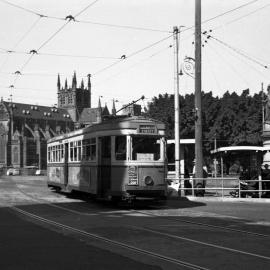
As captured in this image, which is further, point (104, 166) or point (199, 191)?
point (199, 191)

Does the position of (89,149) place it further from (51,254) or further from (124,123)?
(51,254)

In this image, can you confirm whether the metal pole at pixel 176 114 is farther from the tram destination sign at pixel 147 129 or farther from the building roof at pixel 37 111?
the building roof at pixel 37 111

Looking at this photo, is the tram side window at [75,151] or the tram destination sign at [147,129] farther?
the tram side window at [75,151]

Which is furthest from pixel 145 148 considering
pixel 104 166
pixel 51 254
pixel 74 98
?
pixel 74 98

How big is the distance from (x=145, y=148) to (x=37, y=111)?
17299 cm

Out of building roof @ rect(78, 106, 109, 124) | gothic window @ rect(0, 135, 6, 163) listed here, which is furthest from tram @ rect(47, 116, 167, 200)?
gothic window @ rect(0, 135, 6, 163)

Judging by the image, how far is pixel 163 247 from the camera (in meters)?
10.5

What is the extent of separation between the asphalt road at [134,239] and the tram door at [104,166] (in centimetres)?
143

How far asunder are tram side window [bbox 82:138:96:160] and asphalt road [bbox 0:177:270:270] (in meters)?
2.95

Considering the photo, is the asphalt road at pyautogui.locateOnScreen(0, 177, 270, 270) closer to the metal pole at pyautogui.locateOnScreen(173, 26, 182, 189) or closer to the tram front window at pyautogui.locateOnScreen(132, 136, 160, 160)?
the tram front window at pyautogui.locateOnScreen(132, 136, 160, 160)

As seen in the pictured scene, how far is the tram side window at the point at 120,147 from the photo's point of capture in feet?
65.8

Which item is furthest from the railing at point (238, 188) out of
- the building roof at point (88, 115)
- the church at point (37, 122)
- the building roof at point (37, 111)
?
the building roof at point (37, 111)

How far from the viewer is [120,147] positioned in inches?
794

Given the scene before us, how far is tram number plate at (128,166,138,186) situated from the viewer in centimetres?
1973
